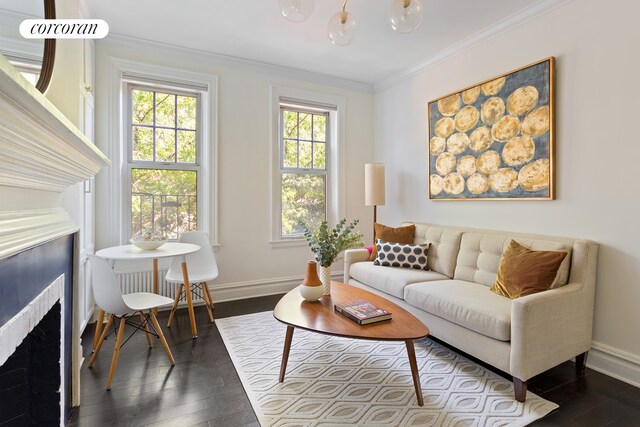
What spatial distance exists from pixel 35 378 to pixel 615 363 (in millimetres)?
3275

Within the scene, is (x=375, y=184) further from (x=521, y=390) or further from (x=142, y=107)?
(x=142, y=107)

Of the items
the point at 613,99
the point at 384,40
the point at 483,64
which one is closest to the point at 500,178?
the point at 613,99

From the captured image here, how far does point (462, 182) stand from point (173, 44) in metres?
3.24

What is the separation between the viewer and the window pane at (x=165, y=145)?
11.3 feet

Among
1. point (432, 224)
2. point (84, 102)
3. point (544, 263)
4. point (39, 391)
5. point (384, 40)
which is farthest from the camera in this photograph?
point (432, 224)

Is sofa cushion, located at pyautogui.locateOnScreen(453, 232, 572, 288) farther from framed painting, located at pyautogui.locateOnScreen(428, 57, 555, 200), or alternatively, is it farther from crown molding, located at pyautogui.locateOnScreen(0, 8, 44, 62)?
crown molding, located at pyautogui.locateOnScreen(0, 8, 44, 62)

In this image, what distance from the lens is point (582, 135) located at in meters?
2.35

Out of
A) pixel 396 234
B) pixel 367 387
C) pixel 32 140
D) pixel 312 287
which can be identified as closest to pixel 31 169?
pixel 32 140

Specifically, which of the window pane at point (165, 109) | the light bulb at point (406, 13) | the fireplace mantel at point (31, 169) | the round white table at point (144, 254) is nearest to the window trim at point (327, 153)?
the window pane at point (165, 109)

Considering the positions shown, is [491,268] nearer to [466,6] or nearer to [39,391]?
[466,6]

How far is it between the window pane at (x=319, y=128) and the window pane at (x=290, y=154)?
32 cm

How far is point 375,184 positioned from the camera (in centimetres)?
392

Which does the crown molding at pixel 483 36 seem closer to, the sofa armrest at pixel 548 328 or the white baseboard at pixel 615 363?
the sofa armrest at pixel 548 328

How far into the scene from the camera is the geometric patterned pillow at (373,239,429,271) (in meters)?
3.16
